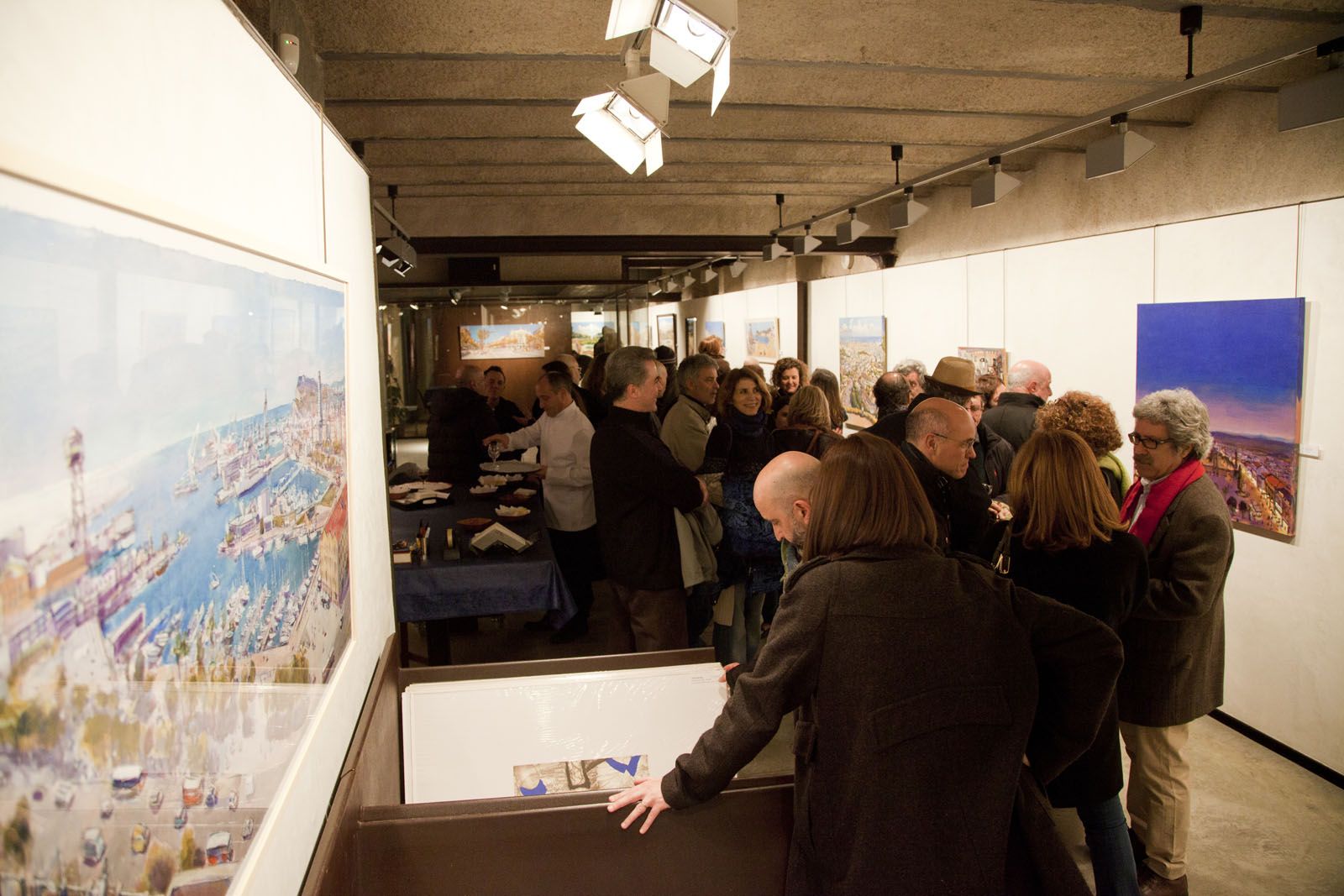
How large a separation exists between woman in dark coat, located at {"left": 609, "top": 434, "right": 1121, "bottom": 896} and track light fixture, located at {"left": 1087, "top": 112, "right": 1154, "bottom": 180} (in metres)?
2.83

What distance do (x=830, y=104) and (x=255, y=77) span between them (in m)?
3.66

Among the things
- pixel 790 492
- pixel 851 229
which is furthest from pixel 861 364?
pixel 790 492

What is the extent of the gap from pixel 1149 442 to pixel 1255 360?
5.06 ft

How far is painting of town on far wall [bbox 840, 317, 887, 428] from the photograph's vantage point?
8.23 meters

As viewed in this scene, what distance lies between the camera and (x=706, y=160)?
5.77 meters

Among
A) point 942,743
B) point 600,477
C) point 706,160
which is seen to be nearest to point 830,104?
point 706,160

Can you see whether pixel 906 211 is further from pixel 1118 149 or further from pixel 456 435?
pixel 456 435

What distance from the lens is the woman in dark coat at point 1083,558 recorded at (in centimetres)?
246

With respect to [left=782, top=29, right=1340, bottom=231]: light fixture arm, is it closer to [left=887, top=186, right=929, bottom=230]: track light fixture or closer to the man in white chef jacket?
[left=887, top=186, right=929, bottom=230]: track light fixture

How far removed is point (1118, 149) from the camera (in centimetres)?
382

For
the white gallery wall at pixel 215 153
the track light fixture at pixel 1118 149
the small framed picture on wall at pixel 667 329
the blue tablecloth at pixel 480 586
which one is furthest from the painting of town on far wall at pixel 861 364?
the white gallery wall at pixel 215 153

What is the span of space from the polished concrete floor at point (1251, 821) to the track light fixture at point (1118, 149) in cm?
262

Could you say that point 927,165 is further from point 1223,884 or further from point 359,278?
point 359,278

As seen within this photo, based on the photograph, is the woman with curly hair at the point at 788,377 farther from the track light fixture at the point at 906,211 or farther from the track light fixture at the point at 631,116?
the track light fixture at the point at 631,116
